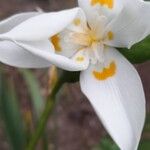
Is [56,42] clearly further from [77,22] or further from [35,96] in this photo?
[35,96]

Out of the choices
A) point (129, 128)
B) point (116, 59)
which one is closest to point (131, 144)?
point (129, 128)

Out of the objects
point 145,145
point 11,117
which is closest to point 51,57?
point 145,145

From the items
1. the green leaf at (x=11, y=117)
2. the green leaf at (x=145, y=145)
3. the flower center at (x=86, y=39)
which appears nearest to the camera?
the flower center at (x=86, y=39)

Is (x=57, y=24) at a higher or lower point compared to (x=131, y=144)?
higher

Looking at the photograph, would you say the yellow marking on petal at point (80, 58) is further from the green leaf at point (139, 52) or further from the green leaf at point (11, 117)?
the green leaf at point (11, 117)

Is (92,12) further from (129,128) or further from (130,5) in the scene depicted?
(129,128)

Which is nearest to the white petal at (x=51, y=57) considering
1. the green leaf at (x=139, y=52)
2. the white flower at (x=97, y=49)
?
the white flower at (x=97, y=49)

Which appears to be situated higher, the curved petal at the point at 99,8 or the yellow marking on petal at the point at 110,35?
the curved petal at the point at 99,8
